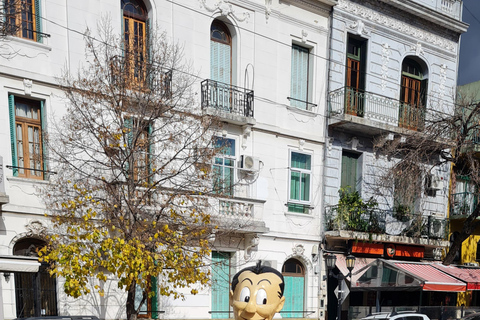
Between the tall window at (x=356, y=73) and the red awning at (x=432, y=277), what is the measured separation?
19.3 feet

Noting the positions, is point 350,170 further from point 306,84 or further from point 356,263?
point 306,84

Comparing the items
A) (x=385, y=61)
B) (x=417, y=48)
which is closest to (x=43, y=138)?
(x=385, y=61)

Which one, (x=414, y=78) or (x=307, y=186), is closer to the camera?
(x=307, y=186)

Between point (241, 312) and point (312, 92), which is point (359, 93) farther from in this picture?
point (241, 312)

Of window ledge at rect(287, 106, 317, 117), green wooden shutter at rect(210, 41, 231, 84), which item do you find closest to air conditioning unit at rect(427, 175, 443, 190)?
window ledge at rect(287, 106, 317, 117)

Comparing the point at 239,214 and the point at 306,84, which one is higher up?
the point at 306,84

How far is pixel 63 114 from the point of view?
12570mm

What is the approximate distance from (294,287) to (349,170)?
4985mm

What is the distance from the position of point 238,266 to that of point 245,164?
127 inches

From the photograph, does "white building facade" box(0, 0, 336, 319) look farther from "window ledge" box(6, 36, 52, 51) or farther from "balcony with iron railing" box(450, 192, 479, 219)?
"balcony with iron railing" box(450, 192, 479, 219)

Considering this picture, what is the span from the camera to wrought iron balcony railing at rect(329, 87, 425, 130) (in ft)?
57.8

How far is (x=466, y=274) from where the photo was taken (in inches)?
730

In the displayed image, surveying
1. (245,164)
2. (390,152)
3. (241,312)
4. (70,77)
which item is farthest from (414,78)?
(241,312)

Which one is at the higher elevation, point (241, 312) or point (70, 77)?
point (70, 77)
